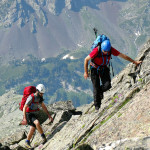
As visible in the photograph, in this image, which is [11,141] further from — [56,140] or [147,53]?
[147,53]

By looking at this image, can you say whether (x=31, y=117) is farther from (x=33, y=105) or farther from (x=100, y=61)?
(x=100, y=61)

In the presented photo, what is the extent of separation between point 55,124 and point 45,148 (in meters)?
3.89

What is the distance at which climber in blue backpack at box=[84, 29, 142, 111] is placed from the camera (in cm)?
1326

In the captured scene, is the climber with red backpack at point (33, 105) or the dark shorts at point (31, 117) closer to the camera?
the climber with red backpack at point (33, 105)

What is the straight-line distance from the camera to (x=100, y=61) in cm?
1427

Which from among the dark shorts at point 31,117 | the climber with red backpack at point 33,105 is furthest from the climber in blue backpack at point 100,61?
the dark shorts at point 31,117

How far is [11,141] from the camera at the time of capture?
20.7 m

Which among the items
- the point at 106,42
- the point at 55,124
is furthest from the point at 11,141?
the point at 106,42

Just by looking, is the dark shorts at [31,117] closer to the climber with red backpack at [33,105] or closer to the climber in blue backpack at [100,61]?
the climber with red backpack at [33,105]

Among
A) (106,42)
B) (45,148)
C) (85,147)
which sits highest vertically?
(106,42)

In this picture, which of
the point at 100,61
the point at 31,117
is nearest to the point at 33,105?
the point at 31,117

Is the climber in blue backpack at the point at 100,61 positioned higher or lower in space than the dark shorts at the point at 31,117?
higher

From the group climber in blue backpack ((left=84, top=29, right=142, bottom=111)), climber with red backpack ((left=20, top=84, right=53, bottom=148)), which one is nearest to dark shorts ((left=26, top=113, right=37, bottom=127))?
climber with red backpack ((left=20, top=84, right=53, bottom=148))

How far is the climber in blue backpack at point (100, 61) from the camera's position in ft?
43.5
